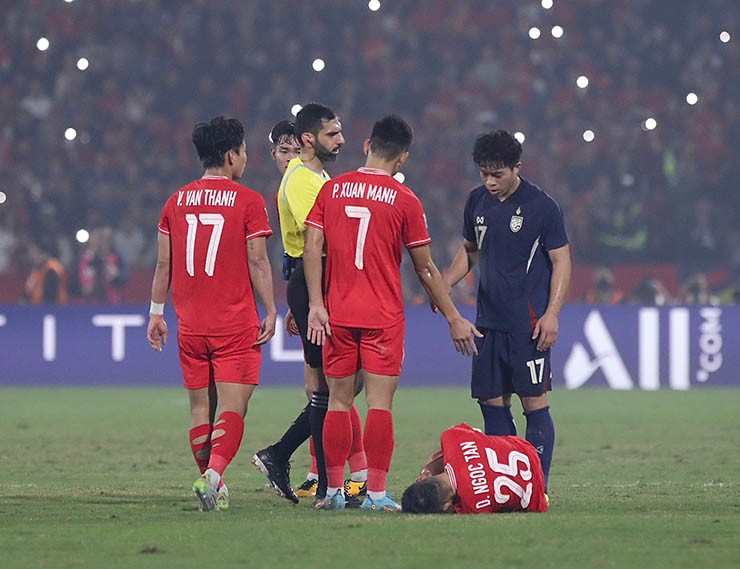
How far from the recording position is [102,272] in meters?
19.2

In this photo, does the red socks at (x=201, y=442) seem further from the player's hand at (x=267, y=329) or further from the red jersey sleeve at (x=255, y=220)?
the red jersey sleeve at (x=255, y=220)

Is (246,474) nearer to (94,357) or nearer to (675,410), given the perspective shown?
(675,410)

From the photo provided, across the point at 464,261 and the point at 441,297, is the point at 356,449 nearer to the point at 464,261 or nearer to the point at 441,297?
the point at 441,297

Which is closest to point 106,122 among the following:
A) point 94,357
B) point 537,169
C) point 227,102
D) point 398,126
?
point 227,102

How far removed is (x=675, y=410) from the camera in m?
14.6

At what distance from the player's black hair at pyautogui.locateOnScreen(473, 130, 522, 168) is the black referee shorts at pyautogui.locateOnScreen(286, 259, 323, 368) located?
109 cm

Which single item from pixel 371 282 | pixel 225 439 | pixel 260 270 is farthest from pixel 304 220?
pixel 225 439

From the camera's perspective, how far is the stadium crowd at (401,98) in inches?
807

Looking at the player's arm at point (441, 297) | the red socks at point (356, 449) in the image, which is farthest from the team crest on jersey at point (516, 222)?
the red socks at point (356, 449)

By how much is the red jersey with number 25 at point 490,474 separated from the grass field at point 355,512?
0.17 meters

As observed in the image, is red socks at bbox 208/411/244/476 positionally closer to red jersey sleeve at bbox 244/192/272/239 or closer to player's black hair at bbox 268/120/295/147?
red jersey sleeve at bbox 244/192/272/239

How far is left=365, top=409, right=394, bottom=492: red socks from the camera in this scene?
6.95 metres

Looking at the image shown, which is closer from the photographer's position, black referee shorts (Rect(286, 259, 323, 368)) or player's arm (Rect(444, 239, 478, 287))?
black referee shorts (Rect(286, 259, 323, 368))

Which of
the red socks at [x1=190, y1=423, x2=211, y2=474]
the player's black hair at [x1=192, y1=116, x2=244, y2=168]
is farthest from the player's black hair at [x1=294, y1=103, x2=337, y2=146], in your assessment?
the red socks at [x1=190, y1=423, x2=211, y2=474]
